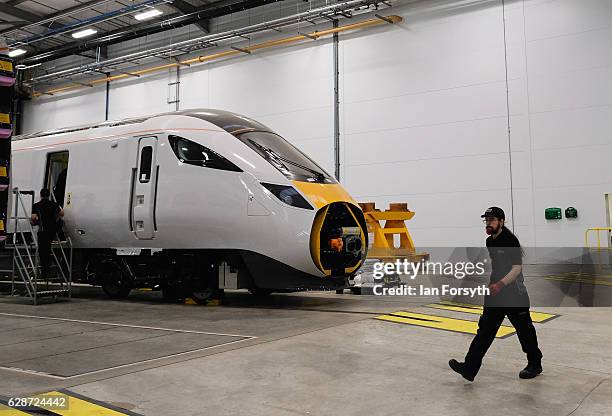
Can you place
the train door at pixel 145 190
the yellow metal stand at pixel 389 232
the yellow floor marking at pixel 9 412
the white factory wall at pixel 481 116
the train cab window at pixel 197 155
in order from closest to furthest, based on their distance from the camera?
the yellow floor marking at pixel 9 412 → the train cab window at pixel 197 155 → the train door at pixel 145 190 → the yellow metal stand at pixel 389 232 → the white factory wall at pixel 481 116

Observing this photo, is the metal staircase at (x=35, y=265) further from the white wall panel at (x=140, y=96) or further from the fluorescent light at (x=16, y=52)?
the fluorescent light at (x=16, y=52)

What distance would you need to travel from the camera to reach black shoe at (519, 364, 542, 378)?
4441 mm

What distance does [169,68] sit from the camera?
2161cm

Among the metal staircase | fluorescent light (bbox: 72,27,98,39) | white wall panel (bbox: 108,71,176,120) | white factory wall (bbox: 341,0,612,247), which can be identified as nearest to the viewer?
the metal staircase

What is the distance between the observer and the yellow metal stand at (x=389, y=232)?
11.3 meters

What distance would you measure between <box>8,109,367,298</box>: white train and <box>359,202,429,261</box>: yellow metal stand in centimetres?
301

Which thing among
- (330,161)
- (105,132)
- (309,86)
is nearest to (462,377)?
(105,132)

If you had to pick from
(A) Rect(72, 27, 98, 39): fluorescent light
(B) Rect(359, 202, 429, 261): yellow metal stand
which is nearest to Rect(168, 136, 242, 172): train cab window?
(B) Rect(359, 202, 429, 261): yellow metal stand

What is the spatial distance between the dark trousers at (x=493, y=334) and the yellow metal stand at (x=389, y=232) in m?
6.45

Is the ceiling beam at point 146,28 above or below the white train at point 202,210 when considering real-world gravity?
above

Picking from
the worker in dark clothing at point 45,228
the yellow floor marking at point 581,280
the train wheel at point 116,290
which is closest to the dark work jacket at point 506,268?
the train wheel at point 116,290

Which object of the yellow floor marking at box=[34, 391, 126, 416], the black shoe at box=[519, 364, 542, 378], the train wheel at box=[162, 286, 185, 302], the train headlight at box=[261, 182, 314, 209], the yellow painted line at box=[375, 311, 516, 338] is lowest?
the yellow floor marking at box=[34, 391, 126, 416]

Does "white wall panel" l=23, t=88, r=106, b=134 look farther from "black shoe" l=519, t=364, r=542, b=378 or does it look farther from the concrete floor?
"black shoe" l=519, t=364, r=542, b=378

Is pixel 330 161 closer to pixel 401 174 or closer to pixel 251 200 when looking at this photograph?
pixel 401 174
